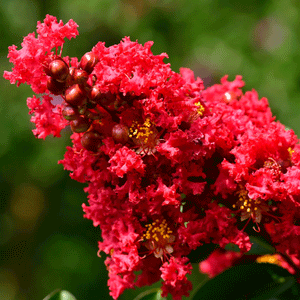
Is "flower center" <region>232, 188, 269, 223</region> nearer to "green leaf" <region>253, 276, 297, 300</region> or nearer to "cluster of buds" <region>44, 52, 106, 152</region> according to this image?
"green leaf" <region>253, 276, 297, 300</region>

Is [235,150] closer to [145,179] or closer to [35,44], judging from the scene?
[145,179]

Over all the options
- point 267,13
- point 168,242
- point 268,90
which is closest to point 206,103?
point 168,242

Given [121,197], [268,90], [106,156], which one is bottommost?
[121,197]

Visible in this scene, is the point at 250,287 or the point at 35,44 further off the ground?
the point at 35,44

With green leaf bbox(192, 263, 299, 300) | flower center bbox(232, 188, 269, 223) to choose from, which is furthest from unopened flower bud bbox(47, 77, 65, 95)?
green leaf bbox(192, 263, 299, 300)

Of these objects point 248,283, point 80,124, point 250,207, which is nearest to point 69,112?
point 80,124

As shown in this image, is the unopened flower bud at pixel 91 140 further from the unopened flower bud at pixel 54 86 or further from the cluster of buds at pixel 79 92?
the unopened flower bud at pixel 54 86

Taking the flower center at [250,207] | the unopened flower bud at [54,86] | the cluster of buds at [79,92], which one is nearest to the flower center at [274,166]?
the flower center at [250,207]
